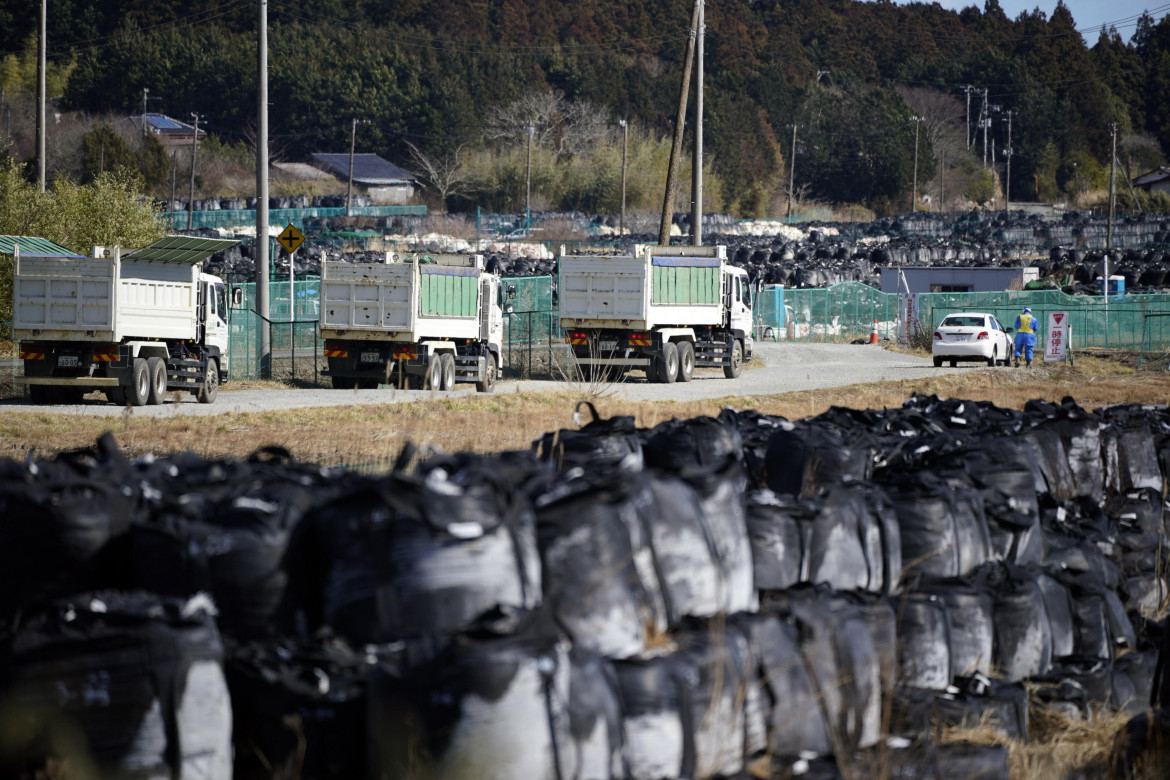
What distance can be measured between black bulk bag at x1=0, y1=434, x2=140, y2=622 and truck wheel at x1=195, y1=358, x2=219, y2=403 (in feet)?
58.9

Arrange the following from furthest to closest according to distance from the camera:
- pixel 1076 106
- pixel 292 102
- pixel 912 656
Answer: pixel 1076 106 < pixel 292 102 < pixel 912 656

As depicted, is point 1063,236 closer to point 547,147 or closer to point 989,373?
point 547,147

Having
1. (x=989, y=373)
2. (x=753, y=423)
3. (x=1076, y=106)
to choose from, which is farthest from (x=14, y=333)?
(x=1076, y=106)

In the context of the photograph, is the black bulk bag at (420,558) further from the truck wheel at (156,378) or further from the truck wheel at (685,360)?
the truck wheel at (685,360)

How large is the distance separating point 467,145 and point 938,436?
110678 mm

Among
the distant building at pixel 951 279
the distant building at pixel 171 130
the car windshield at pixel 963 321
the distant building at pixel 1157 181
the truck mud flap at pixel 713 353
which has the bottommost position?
the truck mud flap at pixel 713 353

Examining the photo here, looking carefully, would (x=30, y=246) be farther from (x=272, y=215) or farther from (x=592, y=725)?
(x=272, y=215)

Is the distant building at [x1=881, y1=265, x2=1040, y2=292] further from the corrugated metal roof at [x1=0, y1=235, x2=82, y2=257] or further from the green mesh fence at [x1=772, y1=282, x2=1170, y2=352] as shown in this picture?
the corrugated metal roof at [x1=0, y1=235, x2=82, y2=257]

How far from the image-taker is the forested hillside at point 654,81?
116 meters

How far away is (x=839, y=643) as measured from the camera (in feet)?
18.4

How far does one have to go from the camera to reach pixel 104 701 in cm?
422

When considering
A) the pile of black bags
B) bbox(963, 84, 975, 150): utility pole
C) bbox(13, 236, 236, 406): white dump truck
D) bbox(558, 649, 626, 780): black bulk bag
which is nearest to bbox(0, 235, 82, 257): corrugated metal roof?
bbox(13, 236, 236, 406): white dump truck

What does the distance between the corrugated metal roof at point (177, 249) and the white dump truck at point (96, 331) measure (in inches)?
27.6

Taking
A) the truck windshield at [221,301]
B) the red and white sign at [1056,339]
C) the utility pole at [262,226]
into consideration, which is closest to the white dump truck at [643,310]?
the utility pole at [262,226]
